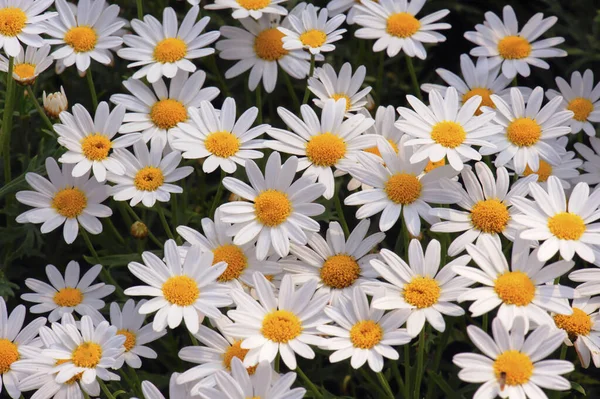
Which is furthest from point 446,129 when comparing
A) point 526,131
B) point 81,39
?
point 81,39

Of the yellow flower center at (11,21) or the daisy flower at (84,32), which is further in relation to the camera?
the daisy flower at (84,32)

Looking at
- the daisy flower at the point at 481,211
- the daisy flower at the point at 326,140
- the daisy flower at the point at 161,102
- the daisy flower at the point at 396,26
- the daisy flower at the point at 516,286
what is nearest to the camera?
the daisy flower at the point at 516,286

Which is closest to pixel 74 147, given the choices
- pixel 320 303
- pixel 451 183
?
pixel 320 303

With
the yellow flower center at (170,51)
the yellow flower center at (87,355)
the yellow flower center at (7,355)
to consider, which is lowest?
the yellow flower center at (7,355)

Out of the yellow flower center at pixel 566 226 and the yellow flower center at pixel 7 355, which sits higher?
the yellow flower center at pixel 566 226

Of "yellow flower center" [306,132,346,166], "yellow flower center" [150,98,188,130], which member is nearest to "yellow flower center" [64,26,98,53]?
"yellow flower center" [150,98,188,130]

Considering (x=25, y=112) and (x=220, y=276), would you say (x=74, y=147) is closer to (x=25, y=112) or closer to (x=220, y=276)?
(x=25, y=112)

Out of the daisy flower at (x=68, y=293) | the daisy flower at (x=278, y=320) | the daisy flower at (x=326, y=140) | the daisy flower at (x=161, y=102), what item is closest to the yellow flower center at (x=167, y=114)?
the daisy flower at (x=161, y=102)

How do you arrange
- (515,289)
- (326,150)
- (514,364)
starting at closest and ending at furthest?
(514,364) → (515,289) → (326,150)

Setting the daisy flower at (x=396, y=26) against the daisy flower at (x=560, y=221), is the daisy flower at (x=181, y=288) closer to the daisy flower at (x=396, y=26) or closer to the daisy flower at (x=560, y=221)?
the daisy flower at (x=560, y=221)

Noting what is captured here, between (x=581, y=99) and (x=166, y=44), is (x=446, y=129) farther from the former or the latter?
(x=166, y=44)
